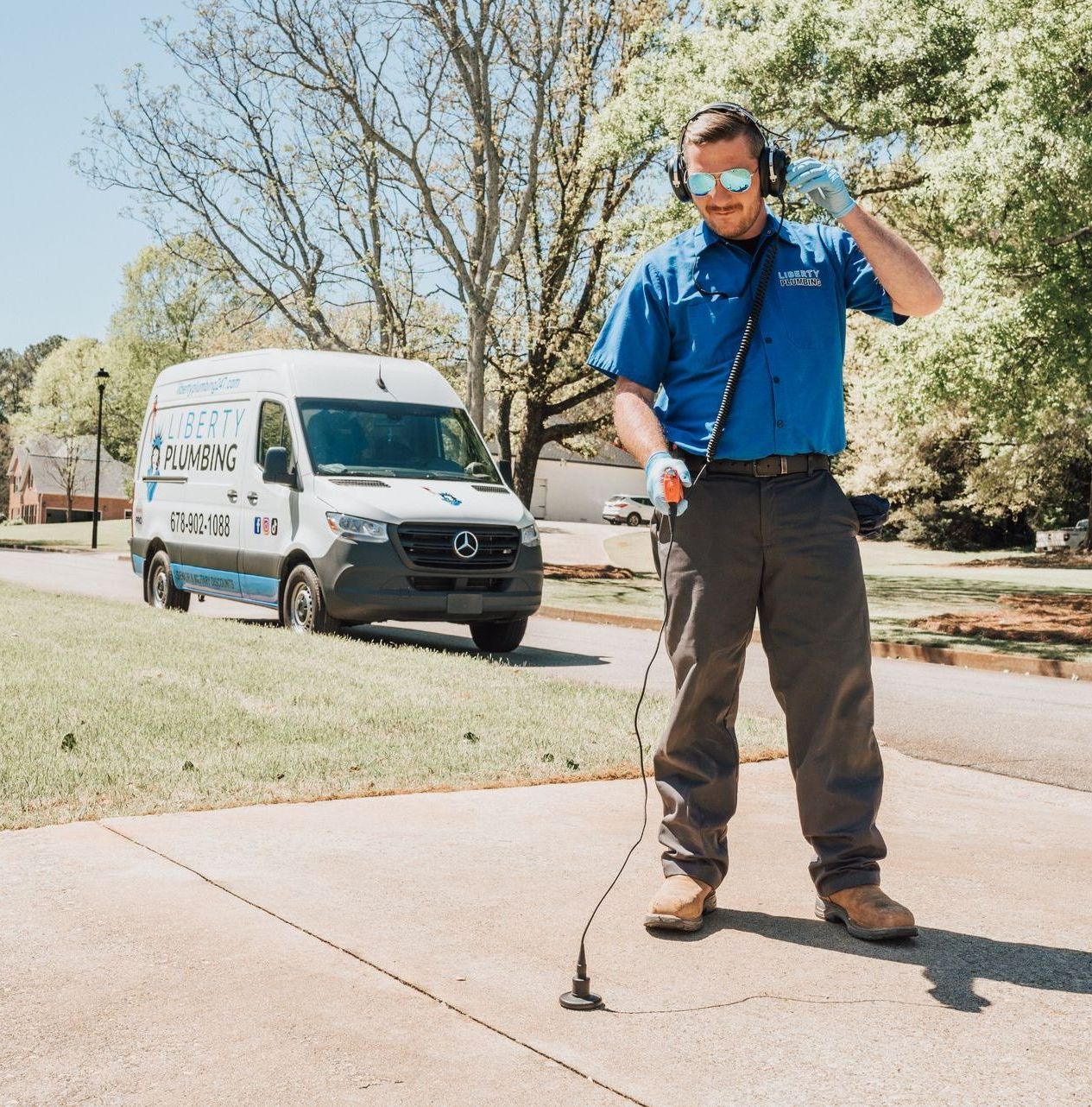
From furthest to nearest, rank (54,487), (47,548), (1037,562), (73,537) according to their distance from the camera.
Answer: (54,487), (73,537), (47,548), (1037,562)

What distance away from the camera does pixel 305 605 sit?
12.2 meters

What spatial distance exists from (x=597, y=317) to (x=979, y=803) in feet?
66.5

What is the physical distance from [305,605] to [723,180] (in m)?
8.94

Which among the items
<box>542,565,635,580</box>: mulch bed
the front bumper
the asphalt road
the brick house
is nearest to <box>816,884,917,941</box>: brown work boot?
the asphalt road

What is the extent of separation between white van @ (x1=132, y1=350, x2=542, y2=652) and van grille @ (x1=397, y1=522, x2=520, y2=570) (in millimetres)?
11

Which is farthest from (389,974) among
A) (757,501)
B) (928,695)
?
(928,695)

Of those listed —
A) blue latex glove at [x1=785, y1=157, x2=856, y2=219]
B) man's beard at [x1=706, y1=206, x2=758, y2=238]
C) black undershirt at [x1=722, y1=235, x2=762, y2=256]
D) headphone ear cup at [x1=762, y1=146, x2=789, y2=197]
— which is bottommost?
black undershirt at [x1=722, y1=235, x2=762, y2=256]

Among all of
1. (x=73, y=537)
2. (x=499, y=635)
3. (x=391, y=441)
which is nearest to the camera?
(x=499, y=635)

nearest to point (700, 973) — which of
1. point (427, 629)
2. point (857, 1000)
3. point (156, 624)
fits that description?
point (857, 1000)

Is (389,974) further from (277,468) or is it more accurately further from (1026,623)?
(1026,623)

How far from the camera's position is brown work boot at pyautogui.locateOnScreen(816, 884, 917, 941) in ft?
12.0

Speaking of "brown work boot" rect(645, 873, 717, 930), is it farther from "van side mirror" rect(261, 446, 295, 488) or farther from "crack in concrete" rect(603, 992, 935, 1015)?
"van side mirror" rect(261, 446, 295, 488)

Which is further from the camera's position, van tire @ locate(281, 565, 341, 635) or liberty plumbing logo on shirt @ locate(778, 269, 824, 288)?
van tire @ locate(281, 565, 341, 635)

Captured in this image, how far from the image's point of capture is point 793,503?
→ 3.84 meters
